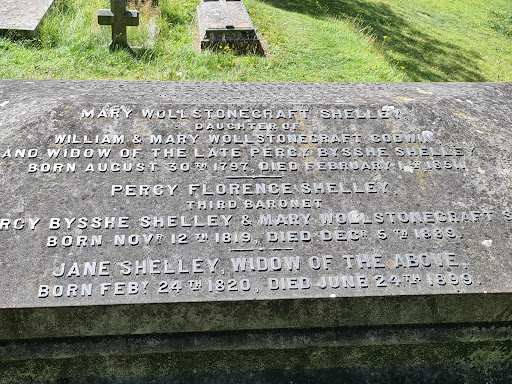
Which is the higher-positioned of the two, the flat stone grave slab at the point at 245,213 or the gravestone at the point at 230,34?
the flat stone grave slab at the point at 245,213

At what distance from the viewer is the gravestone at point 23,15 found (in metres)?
6.99

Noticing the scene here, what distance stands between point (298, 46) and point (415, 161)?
5.76 metres

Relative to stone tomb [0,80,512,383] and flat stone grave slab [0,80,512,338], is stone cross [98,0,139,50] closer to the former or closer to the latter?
flat stone grave slab [0,80,512,338]

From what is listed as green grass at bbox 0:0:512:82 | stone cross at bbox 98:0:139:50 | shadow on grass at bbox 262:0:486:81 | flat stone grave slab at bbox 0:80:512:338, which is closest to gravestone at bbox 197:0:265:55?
green grass at bbox 0:0:512:82

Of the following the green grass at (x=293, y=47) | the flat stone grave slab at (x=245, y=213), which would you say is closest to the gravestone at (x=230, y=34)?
the green grass at (x=293, y=47)

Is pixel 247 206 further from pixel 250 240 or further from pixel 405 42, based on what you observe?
pixel 405 42

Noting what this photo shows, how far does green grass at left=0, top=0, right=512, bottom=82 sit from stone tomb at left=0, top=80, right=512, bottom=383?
3699 mm

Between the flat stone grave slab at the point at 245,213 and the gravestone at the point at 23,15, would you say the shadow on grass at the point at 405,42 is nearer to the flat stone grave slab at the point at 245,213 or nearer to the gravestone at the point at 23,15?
the gravestone at the point at 23,15

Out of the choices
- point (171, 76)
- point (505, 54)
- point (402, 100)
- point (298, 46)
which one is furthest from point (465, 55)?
point (402, 100)

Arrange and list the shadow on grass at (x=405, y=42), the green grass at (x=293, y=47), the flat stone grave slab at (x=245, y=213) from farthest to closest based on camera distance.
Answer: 1. the shadow on grass at (x=405, y=42)
2. the green grass at (x=293, y=47)
3. the flat stone grave slab at (x=245, y=213)

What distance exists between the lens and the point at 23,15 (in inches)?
293

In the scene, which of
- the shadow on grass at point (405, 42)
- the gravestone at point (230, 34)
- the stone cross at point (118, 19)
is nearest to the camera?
the stone cross at point (118, 19)

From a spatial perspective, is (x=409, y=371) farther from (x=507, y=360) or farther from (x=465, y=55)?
(x=465, y=55)

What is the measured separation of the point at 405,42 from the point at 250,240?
9.09 m
